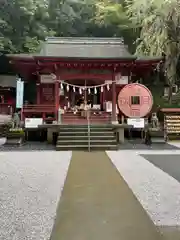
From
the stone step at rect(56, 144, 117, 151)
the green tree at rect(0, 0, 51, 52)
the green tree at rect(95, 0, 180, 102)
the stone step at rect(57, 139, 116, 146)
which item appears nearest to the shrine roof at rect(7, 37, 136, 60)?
the green tree at rect(95, 0, 180, 102)

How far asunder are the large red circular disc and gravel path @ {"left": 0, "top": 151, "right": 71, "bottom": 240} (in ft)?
20.8

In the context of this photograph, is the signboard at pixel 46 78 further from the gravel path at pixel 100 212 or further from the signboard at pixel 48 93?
the gravel path at pixel 100 212

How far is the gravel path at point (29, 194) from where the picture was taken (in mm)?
3814

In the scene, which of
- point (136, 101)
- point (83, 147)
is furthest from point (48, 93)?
point (83, 147)

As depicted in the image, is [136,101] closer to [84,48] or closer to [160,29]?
[84,48]

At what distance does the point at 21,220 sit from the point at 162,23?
608 inches

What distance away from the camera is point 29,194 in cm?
561

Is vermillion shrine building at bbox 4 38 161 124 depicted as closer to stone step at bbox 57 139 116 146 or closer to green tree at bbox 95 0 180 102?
green tree at bbox 95 0 180 102

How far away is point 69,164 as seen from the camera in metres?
8.98

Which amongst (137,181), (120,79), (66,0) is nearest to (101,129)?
(120,79)

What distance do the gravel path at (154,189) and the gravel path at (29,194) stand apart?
1286 millimetres

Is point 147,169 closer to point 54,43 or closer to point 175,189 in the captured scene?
point 175,189

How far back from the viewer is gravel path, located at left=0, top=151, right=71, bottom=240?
381cm

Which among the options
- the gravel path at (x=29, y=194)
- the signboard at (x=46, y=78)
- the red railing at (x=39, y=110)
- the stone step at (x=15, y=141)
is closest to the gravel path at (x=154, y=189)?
the gravel path at (x=29, y=194)
